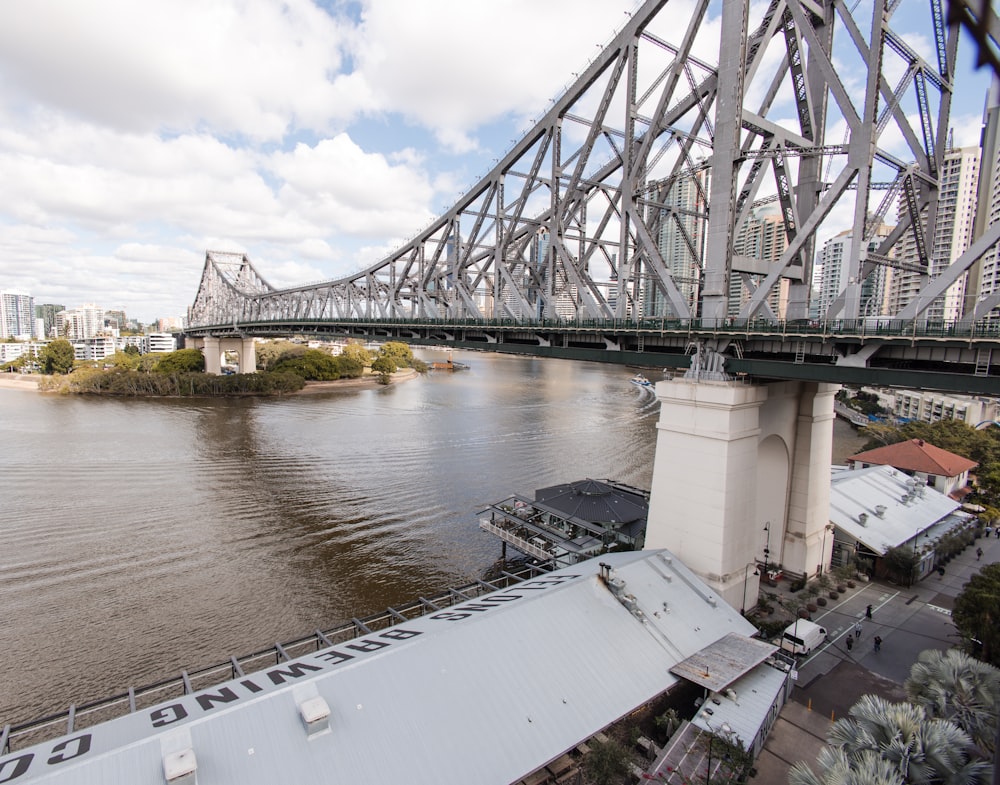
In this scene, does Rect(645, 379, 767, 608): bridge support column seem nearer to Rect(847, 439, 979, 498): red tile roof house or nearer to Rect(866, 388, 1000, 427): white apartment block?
Rect(847, 439, 979, 498): red tile roof house

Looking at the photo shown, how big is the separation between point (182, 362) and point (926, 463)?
72.3m

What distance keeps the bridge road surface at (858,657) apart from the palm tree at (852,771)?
9.06ft

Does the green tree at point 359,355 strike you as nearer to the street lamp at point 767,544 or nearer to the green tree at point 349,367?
the green tree at point 349,367

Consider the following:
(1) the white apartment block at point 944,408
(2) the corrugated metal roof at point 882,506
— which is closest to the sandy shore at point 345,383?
(2) the corrugated metal roof at point 882,506

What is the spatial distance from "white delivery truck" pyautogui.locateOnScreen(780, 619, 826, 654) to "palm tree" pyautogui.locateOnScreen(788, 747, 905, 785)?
615 cm

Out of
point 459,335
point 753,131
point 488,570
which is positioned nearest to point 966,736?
point 488,570

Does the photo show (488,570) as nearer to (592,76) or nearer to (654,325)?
(654,325)

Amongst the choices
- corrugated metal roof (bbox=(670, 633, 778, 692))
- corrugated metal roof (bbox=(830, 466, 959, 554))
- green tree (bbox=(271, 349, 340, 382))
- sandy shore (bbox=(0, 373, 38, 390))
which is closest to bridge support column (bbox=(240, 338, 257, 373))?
green tree (bbox=(271, 349, 340, 382))

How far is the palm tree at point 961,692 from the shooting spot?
23.1ft

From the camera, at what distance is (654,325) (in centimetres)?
1566

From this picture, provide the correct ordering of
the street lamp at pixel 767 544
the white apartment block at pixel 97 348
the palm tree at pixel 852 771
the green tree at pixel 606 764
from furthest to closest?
1. the white apartment block at pixel 97 348
2. the street lamp at pixel 767 544
3. the green tree at pixel 606 764
4. the palm tree at pixel 852 771

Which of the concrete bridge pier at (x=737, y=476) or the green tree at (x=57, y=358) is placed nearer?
the concrete bridge pier at (x=737, y=476)

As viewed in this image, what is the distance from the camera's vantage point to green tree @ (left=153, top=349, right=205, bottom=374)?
6333 cm

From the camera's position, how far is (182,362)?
65.6 metres
